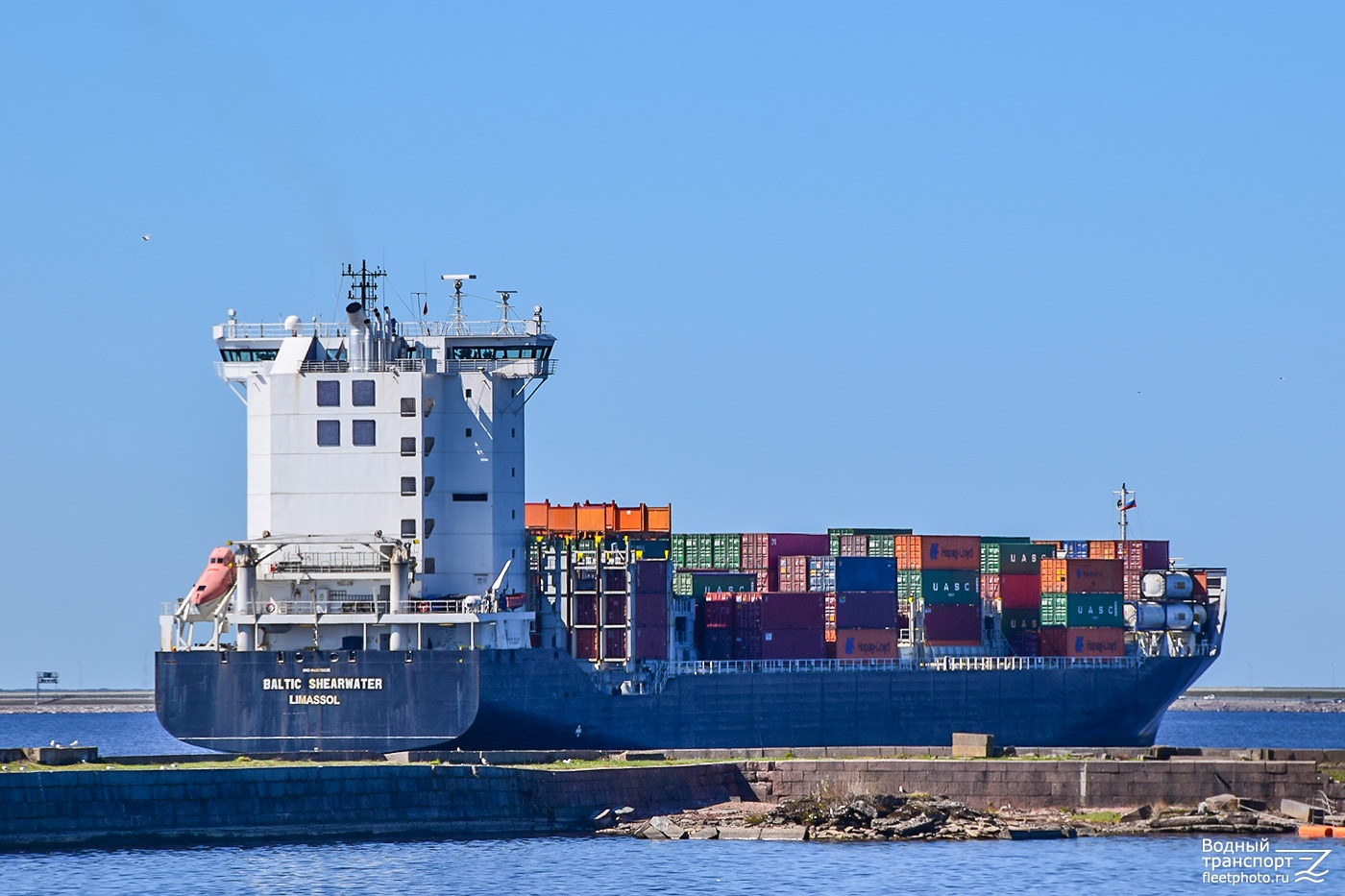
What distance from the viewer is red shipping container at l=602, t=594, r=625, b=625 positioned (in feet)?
186

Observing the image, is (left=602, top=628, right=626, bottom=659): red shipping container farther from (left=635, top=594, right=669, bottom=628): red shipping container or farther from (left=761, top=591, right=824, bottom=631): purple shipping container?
(left=761, top=591, right=824, bottom=631): purple shipping container

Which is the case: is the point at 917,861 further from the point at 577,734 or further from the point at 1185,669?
the point at 1185,669

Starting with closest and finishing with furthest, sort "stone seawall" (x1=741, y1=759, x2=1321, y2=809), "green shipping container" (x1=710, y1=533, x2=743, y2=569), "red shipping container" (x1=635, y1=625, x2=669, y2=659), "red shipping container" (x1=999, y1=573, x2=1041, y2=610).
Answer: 1. "stone seawall" (x1=741, y1=759, x2=1321, y2=809)
2. "red shipping container" (x1=635, y1=625, x2=669, y2=659)
3. "green shipping container" (x1=710, y1=533, x2=743, y2=569)
4. "red shipping container" (x1=999, y1=573, x2=1041, y2=610)

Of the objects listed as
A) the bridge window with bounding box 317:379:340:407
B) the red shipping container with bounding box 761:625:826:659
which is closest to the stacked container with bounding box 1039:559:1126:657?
the red shipping container with bounding box 761:625:826:659

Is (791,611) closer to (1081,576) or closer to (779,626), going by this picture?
(779,626)

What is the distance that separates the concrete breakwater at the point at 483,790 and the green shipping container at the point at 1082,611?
19.3 m

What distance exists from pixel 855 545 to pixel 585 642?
1117cm

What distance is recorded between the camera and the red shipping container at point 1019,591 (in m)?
67.1

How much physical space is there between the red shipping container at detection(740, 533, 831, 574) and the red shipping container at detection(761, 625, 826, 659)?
2.94 meters

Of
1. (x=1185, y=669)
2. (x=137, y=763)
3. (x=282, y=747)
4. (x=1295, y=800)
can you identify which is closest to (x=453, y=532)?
(x=282, y=747)

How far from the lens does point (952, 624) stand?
211ft

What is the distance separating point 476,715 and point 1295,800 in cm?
1770

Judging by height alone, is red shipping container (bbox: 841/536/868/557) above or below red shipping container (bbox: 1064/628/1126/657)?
above

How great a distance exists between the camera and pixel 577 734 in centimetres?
5369
